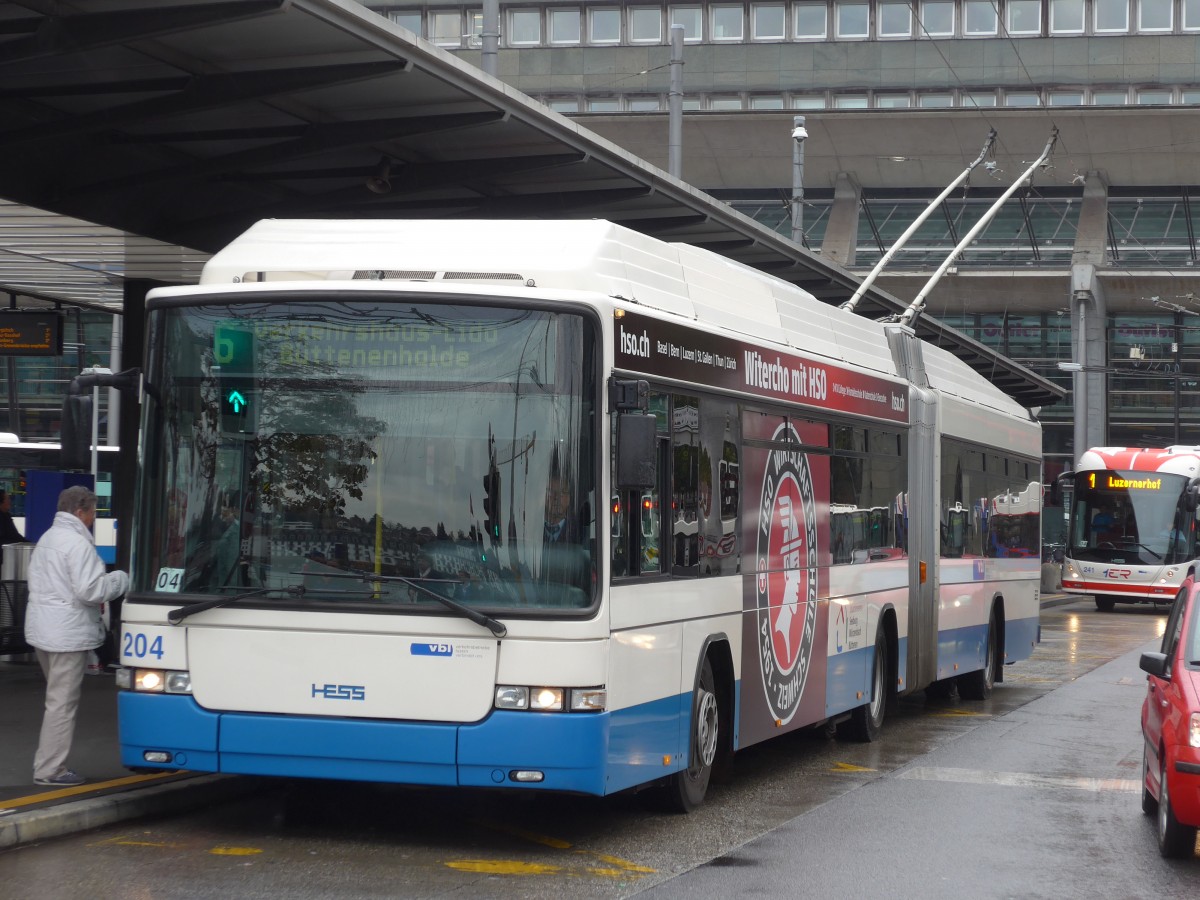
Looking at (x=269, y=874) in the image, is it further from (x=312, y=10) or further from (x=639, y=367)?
(x=312, y=10)

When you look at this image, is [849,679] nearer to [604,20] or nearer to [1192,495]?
[1192,495]

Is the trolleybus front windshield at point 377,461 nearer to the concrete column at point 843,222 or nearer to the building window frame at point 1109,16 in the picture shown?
the concrete column at point 843,222

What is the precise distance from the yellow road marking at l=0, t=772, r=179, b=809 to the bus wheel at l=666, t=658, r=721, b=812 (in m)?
2.81

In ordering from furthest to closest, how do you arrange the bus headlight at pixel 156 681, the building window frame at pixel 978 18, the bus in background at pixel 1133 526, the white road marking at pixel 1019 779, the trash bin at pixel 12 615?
the building window frame at pixel 978 18, the bus in background at pixel 1133 526, the trash bin at pixel 12 615, the white road marking at pixel 1019 779, the bus headlight at pixel 156 681

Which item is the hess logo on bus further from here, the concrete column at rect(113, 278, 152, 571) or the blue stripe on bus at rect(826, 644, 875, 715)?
the concrete column at rect(113, 278, 152, 571)

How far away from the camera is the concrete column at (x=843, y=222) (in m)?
48.1

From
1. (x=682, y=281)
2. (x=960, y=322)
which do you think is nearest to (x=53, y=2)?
(x=682, y=281)

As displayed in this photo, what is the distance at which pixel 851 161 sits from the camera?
1873 inches

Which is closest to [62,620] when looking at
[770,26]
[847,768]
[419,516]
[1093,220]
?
[419,516]

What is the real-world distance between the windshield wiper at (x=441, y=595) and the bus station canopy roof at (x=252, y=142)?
11.7 ft

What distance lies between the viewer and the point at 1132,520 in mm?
39188

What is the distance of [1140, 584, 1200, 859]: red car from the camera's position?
8336mm

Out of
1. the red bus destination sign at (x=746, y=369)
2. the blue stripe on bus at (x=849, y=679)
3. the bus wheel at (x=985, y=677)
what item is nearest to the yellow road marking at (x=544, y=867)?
the red bus destination sign at (x=746, y=369)

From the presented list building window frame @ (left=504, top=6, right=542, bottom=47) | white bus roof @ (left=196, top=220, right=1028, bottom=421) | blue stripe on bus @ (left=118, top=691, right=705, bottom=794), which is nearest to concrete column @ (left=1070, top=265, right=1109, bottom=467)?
building window frame @ (left=504, top=6, right=542, bottom=47)
